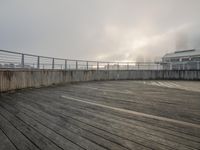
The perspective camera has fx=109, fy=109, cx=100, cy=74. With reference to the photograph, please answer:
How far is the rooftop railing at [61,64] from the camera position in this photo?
659cm

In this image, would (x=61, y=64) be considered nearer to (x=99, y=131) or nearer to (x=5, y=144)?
(x=5, y=144)

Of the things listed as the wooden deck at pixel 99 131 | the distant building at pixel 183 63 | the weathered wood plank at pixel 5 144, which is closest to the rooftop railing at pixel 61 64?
the distant building at pixel 183 63

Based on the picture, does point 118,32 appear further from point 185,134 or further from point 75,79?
point 185,134

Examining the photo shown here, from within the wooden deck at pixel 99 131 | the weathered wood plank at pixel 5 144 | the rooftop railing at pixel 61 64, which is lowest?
the weathered wood plank at pixel 5 144

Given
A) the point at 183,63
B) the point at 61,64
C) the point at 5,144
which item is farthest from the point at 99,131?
the point at 183,63

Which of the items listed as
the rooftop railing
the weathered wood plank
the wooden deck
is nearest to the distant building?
the rooftop railing

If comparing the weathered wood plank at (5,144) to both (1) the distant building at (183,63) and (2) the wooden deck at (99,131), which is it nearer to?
(2) the wooden deck at (99,131)

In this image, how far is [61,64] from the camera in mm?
10547

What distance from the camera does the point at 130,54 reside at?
3488 cm

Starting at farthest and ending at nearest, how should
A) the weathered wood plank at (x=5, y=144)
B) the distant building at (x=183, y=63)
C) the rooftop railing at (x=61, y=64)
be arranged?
the distant building at (x=183, y=63)
the rooftop railing at (x=61, y=64)
the weathered wood plank at (x=5, y=144)

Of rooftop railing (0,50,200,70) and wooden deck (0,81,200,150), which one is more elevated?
rooftop railing (0,50,200,70)

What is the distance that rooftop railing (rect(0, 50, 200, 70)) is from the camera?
659 centimetres

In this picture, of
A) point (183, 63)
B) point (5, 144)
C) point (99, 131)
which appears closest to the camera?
point (5, 144)

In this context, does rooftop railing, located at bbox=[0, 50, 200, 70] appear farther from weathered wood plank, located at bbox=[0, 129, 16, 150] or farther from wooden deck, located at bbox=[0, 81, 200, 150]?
weathered wood plank, located at bbox=[0, 129, 16, 150]
